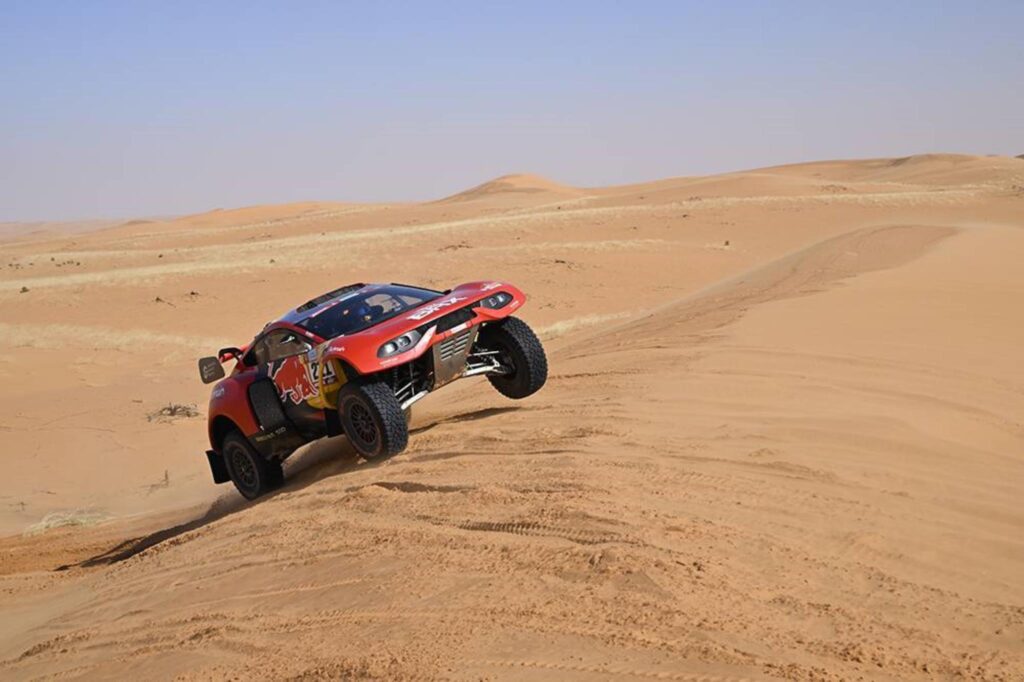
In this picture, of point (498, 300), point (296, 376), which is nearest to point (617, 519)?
point (498, 300)

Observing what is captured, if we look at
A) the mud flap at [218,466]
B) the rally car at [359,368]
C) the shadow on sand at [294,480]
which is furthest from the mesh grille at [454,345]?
the mud flap at [218,466]

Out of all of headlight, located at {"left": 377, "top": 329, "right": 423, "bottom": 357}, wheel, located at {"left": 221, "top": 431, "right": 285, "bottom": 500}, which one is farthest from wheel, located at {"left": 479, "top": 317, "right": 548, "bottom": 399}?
wheel, located at {"left": 221, "top": 431, "right": 285, "bottom": 500}

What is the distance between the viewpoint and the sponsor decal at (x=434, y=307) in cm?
903

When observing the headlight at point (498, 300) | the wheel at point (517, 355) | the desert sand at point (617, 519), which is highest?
the headlight at point (498, 300)

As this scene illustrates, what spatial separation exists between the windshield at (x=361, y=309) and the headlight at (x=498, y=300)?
536 millimetres

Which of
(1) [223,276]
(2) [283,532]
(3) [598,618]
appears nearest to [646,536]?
(3) [598,618]

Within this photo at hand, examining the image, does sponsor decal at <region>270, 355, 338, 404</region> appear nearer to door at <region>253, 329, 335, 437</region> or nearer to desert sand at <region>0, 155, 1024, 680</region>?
door at <region>253, 329, 335, 437</region>

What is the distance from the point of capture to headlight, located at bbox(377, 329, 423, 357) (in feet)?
28.3

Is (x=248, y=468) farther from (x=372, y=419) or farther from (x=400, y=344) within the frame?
(x=400, y=344)

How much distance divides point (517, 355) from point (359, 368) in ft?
6.30

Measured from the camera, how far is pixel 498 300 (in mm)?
9594

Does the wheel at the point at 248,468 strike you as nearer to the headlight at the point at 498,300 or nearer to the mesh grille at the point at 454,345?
the mesh grille at the point at 454,345

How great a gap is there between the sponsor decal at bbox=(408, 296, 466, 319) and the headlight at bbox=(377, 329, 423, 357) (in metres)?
0.21

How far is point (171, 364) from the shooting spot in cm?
2080
